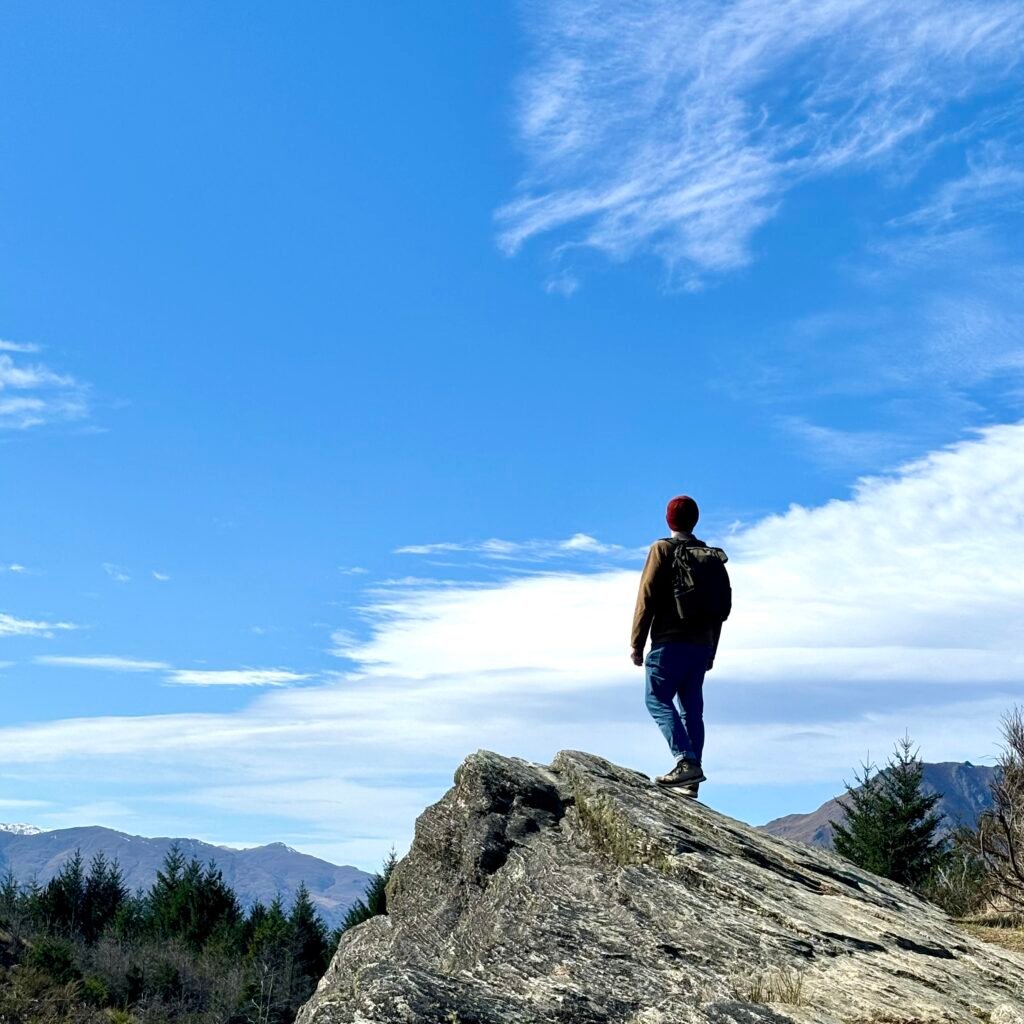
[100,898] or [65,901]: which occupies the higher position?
[100,898]

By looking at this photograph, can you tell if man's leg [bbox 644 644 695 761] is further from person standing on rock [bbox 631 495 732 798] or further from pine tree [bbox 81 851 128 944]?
pine tree [bbox 81 851 128 944]

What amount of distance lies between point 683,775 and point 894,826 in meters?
27.5

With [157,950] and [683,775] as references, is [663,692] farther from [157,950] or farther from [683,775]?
[157,950]

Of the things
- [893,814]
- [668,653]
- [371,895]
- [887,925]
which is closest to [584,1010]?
[887,925]

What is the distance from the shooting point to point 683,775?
10.9 metres

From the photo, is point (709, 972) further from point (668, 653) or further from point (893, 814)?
point (893, 814)

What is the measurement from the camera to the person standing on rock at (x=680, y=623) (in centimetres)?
1045

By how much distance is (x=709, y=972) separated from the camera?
23.5ft

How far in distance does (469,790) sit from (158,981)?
4241 cm

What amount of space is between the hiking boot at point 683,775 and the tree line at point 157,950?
27974 mm

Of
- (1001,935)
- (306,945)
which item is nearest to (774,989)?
(1001,935)

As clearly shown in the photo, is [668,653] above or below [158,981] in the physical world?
above

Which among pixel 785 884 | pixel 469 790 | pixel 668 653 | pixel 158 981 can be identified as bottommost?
pixel 158 981

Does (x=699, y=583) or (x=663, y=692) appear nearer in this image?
(x=699, y=583)
